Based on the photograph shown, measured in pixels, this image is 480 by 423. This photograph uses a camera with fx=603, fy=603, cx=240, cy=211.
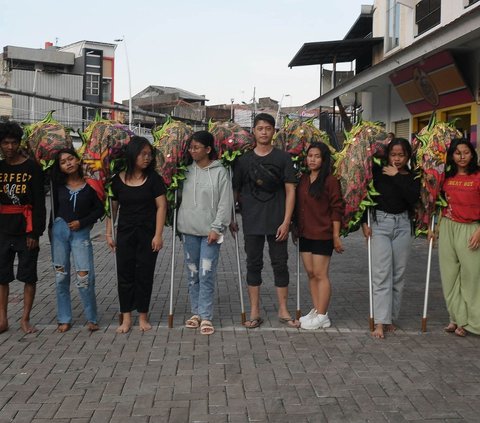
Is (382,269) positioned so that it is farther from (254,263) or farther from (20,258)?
(20,258)

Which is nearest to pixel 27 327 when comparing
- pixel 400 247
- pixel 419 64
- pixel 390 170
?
pixel 400 247

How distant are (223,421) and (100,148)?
9.46 feet

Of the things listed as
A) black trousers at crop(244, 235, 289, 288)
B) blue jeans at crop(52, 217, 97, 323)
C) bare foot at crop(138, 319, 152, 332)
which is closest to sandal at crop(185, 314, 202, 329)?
bare foot at crop(138, 319, 152, 332)

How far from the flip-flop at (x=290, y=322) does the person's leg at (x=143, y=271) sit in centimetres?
130

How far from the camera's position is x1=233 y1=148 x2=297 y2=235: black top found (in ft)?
18.3

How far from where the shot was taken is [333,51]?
1864 centimetres

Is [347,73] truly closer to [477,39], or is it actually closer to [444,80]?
[444,80]

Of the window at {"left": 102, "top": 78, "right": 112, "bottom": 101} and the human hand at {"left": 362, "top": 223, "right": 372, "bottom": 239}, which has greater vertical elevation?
the window at {"left": 102, "top": 78, "right": 112, "bottom": 101}

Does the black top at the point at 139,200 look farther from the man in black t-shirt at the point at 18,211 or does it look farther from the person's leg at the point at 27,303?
the person's leg at the point at 27,303

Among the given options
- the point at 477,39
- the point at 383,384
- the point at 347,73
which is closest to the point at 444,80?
the point at 477,39

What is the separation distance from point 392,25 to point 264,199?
43.4ft

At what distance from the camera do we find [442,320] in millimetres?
6148

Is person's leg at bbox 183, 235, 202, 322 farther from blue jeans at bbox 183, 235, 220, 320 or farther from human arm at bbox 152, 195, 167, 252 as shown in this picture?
human arm at bbox 152, 195, 167, 252

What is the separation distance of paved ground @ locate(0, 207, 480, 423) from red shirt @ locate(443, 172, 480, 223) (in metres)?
1.12
